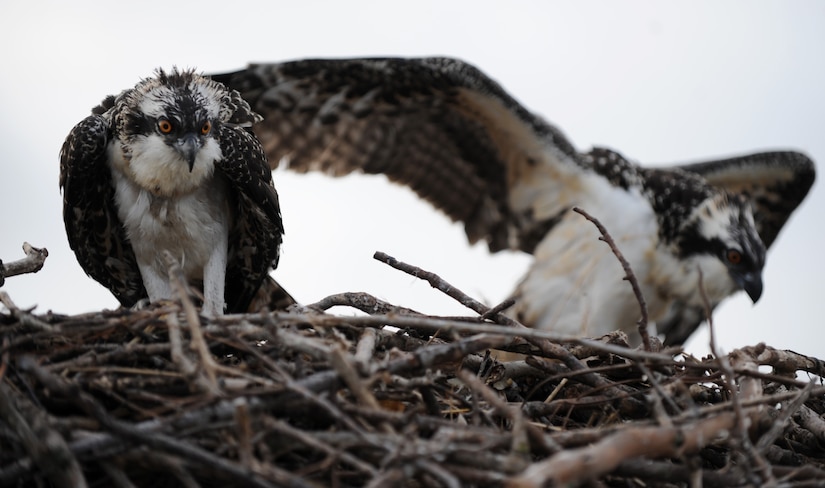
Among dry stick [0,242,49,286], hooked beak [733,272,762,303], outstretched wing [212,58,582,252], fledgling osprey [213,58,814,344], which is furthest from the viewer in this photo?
hooked beak [733,272,762,303]

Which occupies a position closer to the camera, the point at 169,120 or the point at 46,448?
the point at 46,448

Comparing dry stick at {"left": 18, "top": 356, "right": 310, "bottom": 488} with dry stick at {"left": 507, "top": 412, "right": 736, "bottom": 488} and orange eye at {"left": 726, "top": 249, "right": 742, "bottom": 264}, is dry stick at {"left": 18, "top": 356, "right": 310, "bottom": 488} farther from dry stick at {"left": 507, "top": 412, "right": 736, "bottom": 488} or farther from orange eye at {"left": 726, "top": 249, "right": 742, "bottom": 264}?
orange eye at {"left": 726, "top": 249, "right": 742, "bottom": 264}

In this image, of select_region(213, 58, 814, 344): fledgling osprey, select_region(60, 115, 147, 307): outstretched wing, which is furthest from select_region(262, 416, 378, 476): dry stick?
select_region(213, 58, 814, 344): fledgling osprey

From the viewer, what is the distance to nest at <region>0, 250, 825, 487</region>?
293 cm

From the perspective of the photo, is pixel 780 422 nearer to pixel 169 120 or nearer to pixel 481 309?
pixel 481 309

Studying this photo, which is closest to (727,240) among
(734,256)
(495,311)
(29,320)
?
(734,256)

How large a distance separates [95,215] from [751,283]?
4092 mm

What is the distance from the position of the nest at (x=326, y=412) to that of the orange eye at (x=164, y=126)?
1.03 meters

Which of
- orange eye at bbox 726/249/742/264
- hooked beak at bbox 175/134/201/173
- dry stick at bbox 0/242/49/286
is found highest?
hooked beak at bbox 175/134/201/173

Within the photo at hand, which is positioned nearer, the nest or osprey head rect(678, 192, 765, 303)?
the nest

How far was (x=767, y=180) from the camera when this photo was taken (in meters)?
8.26

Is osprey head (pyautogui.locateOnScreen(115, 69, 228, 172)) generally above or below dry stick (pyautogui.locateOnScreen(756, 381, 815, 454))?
above

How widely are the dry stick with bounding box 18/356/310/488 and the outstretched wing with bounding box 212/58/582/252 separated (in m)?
3.36

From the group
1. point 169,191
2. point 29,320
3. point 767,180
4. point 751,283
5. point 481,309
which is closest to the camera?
point 29,320
